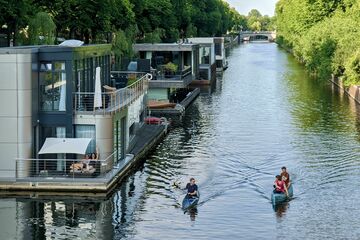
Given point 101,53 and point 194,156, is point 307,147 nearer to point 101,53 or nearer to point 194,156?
point 194,156

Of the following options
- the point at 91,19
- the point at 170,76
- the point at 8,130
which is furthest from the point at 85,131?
the point at 91,19

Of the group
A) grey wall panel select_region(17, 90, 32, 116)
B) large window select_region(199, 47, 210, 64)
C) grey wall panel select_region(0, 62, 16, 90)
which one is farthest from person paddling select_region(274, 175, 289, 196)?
large window select_region(199, 47, 210, 64)

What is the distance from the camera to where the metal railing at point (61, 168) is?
4534 cm

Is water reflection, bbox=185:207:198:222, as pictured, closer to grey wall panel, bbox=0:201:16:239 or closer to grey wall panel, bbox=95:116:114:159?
grey wall panel, bbox=95:116:114:159

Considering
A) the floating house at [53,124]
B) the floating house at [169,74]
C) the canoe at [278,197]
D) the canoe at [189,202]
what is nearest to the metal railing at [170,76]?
the floating house at [169,74]

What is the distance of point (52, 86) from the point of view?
47.0 m

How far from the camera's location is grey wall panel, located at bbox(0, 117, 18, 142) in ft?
149

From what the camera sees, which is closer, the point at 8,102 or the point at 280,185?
the point at 280,185

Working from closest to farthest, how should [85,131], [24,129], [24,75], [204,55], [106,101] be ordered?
[24,75] → [24,129] → [85,131] → [106,101] → [204,55]

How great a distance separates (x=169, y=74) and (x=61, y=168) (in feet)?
136

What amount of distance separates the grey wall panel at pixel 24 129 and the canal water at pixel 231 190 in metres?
3.89

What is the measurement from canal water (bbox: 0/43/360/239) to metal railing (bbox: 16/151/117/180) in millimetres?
1827

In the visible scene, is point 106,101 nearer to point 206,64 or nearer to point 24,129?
point 24,129

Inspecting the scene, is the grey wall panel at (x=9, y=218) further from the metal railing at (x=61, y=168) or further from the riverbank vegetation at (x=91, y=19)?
the riverbank vegetation at (x=91, y=19)
